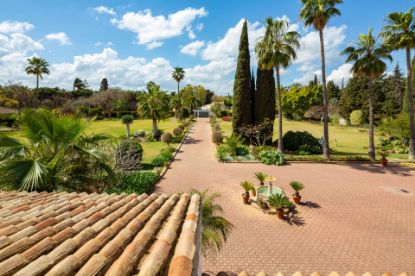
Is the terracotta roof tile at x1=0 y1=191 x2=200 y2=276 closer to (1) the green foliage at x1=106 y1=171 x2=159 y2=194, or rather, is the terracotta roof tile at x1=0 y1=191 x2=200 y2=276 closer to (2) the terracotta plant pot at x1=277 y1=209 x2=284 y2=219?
(2) the terracotta plant pot at x1=277 y1=209 x2=284 y2=219

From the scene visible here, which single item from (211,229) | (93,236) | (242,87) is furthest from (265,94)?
(93,236)

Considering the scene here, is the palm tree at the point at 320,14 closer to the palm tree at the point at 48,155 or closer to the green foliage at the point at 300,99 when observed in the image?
the palm tree at the point at 48,155

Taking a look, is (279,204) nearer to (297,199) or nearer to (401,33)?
(297,199)

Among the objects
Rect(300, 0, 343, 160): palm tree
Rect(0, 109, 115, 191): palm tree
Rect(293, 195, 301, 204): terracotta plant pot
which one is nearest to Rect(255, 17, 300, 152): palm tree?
Rect(300, 0, 343, 160): palm tree

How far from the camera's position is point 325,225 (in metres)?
8.83

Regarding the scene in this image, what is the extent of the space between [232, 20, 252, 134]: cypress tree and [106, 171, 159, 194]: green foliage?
14.0 meters

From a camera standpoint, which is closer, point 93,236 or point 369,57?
point 93,236

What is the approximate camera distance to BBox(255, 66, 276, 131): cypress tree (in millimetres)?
24078

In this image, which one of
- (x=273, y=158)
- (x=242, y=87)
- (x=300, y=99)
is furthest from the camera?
(x=300, y=99)

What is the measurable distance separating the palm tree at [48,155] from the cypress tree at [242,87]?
62.4ft

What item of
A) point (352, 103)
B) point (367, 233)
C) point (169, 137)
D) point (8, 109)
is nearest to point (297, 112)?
point (352, 103)

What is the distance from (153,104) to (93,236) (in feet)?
89.9

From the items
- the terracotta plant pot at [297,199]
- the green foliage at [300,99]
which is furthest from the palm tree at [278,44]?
the green foliage at [300,99]

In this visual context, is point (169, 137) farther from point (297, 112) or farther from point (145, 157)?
point (297, 112)
